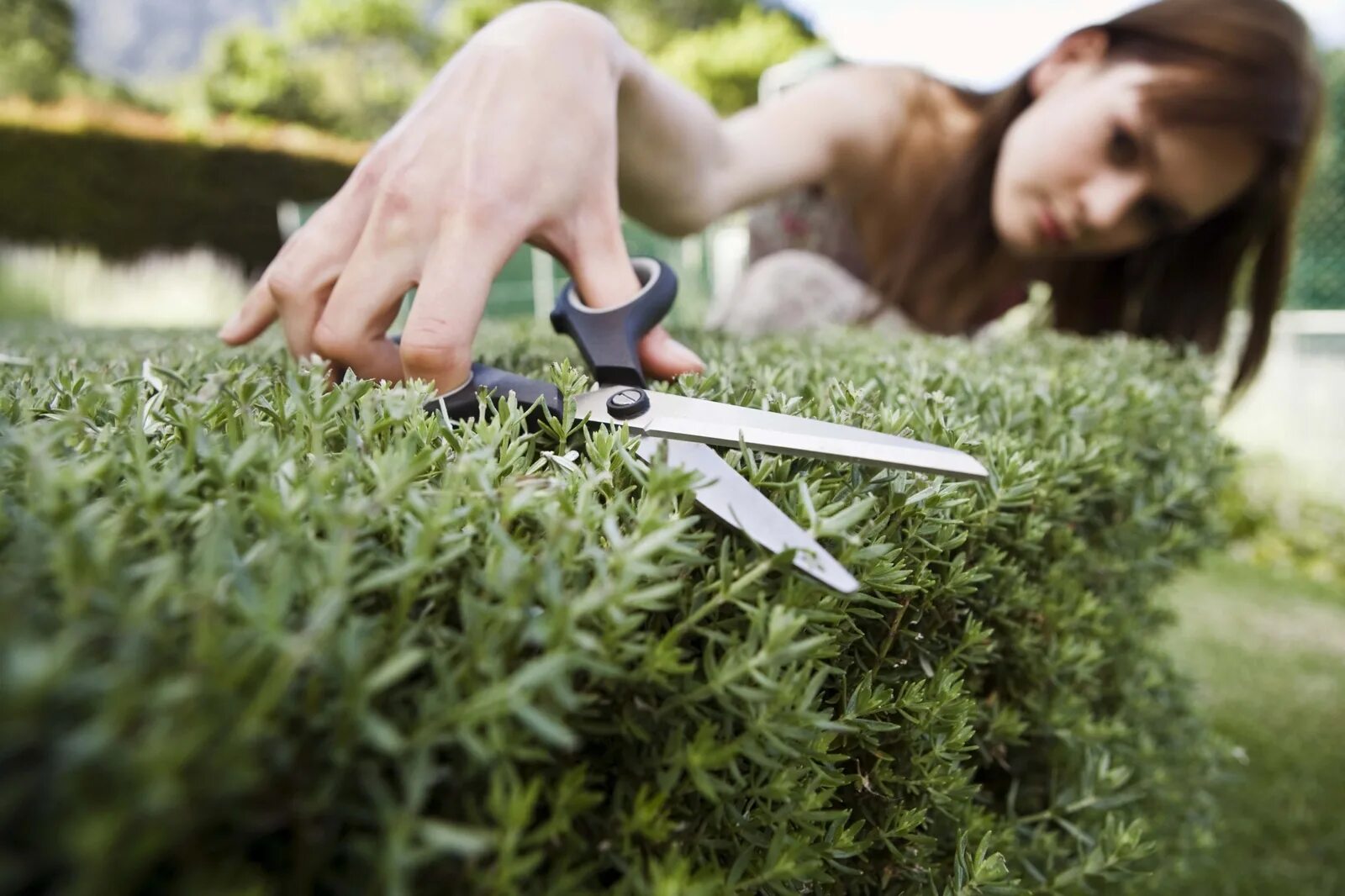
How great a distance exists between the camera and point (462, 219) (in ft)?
3.82

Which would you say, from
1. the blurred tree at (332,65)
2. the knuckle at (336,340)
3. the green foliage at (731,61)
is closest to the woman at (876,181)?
the knuckle at (336,340)

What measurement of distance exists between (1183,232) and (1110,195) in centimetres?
116

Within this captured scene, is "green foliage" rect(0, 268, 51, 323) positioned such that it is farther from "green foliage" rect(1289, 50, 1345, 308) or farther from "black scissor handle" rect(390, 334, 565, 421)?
"green foliage" rect(1289, 50, 1345, 308)

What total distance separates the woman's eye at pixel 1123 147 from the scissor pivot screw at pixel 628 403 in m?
2.78

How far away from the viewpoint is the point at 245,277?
14.0 metres

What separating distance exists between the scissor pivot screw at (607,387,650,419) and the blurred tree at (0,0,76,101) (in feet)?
99.0

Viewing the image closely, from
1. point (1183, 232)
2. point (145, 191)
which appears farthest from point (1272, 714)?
point (145, 191)

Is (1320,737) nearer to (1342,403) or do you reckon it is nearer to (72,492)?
(72,492)

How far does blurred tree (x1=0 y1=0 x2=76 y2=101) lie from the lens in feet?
79.4

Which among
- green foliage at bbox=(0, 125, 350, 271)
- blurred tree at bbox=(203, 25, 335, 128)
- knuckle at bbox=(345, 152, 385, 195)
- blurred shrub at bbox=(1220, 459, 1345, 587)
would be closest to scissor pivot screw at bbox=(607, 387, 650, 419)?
knuckle at bbox=(345, 152, 385, 195)

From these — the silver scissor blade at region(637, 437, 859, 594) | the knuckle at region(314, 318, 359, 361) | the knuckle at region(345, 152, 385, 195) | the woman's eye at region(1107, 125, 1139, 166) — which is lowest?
the woman's eye at region(1107, 125, 1139, 166)

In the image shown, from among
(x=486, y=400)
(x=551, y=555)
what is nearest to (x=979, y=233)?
(x=486, y=400)

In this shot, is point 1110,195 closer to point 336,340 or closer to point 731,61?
point 336,340

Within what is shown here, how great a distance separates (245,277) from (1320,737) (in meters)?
15.2
